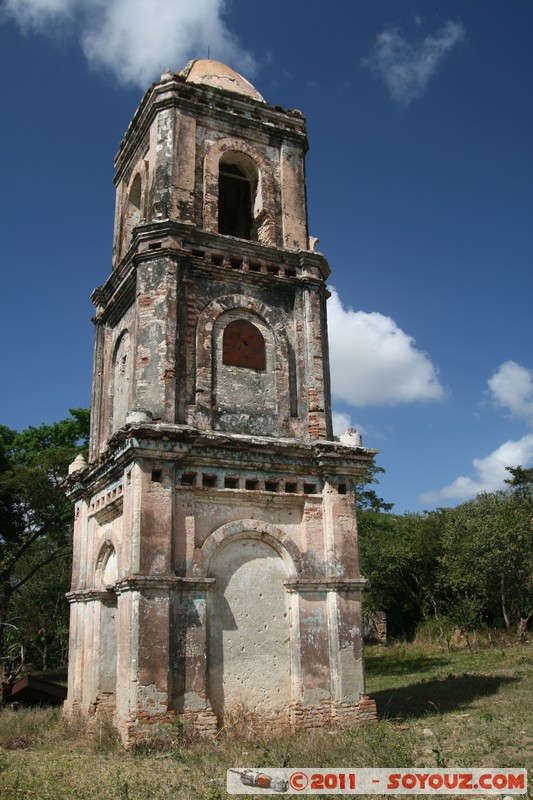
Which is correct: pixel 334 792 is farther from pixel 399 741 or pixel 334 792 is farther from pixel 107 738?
pixel 107 738

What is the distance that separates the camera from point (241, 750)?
9.43 metres

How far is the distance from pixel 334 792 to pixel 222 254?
30.1ft

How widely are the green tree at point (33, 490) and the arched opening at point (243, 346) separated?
11740 mm

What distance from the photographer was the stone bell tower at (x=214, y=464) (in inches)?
416

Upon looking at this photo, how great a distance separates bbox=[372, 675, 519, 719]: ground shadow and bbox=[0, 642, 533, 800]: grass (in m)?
0.04

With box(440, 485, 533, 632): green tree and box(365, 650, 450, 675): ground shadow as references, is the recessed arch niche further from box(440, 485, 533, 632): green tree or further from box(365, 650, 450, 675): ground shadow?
box(440, 485, 533, 632): green tree

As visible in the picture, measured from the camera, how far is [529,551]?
2678cm

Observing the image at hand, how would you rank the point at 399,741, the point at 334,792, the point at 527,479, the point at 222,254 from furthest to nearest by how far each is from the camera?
the point at 527,479, the point at 222,254, the point at 399,741, the point at 334,792

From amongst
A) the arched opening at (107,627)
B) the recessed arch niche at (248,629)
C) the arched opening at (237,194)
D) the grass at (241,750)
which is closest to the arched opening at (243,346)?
the arched opening at (237,194)

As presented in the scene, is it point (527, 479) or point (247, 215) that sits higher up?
point (247, 215)

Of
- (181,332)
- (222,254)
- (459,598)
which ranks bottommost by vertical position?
(459,598)

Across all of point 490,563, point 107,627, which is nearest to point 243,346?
point 107,627

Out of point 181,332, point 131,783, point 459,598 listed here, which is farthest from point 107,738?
point 459,598

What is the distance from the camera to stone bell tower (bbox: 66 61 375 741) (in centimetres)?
1058
